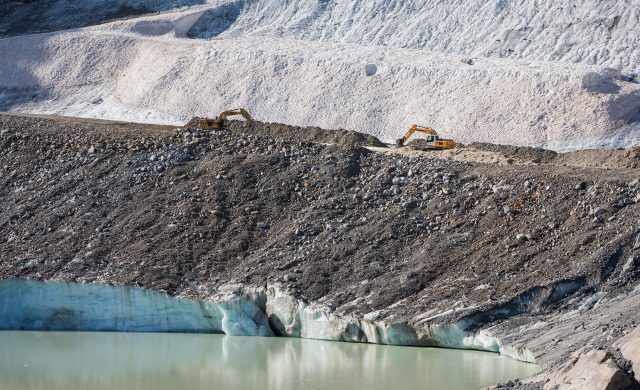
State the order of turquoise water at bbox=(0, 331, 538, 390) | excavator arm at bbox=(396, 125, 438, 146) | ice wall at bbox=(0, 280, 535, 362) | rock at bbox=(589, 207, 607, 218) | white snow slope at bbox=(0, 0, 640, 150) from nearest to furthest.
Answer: turquoise water at bbox=(0, 331, 538, 390)
ice wall at bbox=(0, 280, 535, 362)
rock at bbox=(589, 207, 607, 218)
excavator arm at bbox=(396, 125, 438, 146)
white snow slope at bbox=(0, 0, 640, 150)

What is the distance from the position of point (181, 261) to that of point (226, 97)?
539 inches

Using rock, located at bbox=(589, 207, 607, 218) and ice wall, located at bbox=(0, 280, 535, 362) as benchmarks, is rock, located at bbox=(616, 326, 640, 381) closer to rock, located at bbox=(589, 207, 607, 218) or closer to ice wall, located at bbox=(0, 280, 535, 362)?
ice wall, located at bbox=(0, 280, 535, 362)

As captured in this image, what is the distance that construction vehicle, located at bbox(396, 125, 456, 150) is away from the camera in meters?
31.8

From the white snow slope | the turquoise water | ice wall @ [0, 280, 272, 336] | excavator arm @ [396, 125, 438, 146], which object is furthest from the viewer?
the white snow slope

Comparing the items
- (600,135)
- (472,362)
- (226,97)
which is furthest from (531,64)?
(472,362)

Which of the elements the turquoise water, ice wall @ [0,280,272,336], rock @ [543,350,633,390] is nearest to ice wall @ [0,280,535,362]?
ice wall @ [0,280,272,336]

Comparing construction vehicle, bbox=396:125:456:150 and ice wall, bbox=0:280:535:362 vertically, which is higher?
construction vehicle, bbox=396:125:456:150

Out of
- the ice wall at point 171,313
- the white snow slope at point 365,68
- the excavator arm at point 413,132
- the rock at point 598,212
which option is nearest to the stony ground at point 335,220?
the rock at point 598,212

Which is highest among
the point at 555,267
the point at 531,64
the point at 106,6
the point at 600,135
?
the point at 106,6

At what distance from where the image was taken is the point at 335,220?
90.0 ft

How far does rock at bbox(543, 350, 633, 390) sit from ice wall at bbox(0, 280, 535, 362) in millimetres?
7184

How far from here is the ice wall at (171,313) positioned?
24.7 meters

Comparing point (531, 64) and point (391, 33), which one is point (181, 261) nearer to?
→ point (531, 64)

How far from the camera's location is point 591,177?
2659 centimetres
